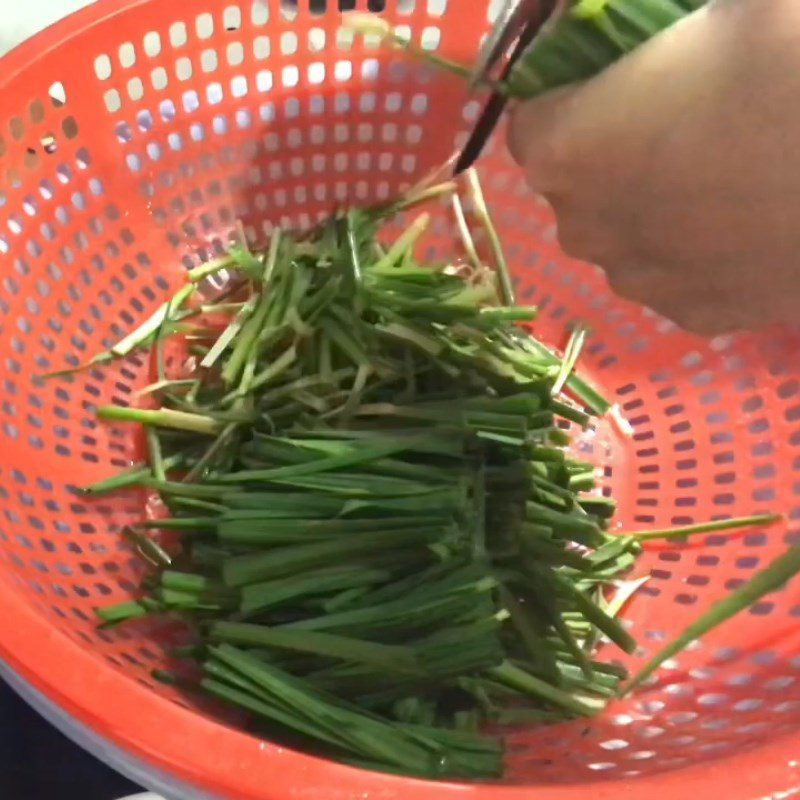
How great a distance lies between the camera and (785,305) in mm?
558

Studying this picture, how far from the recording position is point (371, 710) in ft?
2.33

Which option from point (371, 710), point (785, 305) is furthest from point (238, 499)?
point (785, 305)

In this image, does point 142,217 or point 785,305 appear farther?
point 142,217

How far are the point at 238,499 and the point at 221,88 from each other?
16.6 inches

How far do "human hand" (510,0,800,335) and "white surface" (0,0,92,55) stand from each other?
0.73 m

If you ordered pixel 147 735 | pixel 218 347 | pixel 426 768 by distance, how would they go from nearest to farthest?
pixel 147 735
pixel 426 768
pixel 218 347

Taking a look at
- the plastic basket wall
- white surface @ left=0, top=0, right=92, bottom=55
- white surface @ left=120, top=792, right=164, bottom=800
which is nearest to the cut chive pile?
the plastic basket wall

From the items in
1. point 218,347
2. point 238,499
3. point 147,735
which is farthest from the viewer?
point 218,347

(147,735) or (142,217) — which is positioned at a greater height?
(142,217)

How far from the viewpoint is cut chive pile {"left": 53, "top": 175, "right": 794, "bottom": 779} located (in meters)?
0.70

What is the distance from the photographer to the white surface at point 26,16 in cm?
109

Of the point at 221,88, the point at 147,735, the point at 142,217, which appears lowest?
the point at 147,735

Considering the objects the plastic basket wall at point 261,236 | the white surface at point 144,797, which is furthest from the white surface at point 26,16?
the white surface at point 144,797

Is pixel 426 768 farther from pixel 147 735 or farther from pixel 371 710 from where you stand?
pixel 147 735
